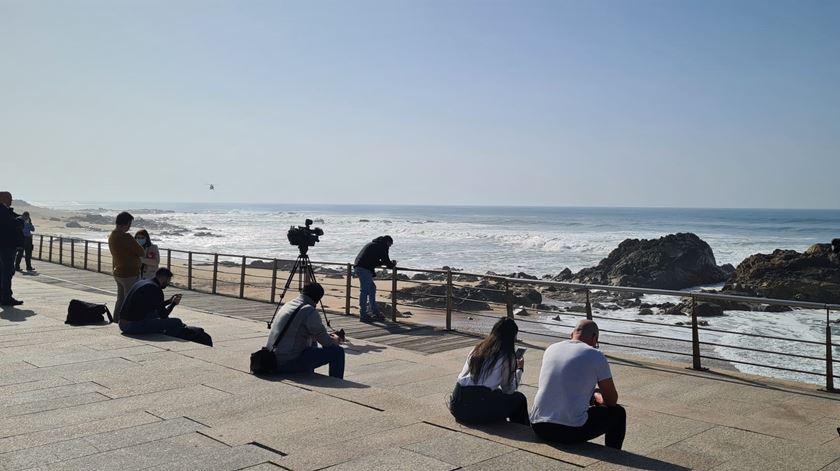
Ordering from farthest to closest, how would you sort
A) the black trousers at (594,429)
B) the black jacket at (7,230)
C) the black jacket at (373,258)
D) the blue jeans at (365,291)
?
the black jacket at (373,258), the blue jeans at (365,291), the black jacket at (7,230), the black trousers at (594,429)

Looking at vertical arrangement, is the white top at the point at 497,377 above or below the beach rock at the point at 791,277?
above

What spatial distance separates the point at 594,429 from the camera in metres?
4.75

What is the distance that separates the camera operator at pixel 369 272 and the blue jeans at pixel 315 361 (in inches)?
182

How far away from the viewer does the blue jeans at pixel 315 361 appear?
6750mm

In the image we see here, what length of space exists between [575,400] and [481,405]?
76cm

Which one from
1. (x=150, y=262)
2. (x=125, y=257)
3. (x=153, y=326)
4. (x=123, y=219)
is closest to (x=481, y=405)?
(x=153, y=326)

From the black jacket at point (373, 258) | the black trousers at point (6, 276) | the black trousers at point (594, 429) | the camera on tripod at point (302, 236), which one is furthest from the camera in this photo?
the black jacket at point (373, 258)

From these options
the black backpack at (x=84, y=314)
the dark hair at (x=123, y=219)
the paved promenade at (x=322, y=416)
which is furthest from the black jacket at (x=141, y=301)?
the black backpack at (x=84, y=314)

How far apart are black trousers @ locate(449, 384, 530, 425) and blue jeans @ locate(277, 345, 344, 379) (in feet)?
6.02

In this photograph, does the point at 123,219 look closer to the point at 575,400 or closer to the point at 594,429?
the point at 575,400

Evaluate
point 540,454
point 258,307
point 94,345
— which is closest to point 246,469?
point 540,454

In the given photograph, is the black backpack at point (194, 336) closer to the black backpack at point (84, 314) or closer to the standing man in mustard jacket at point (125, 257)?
the standing man in mustard jacket at point (125, 257)

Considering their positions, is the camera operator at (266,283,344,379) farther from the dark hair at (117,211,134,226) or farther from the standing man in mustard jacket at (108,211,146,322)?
the standing man in mustard jacket at (108,211,146,322)

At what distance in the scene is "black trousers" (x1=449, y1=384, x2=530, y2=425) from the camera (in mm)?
→ 5230
